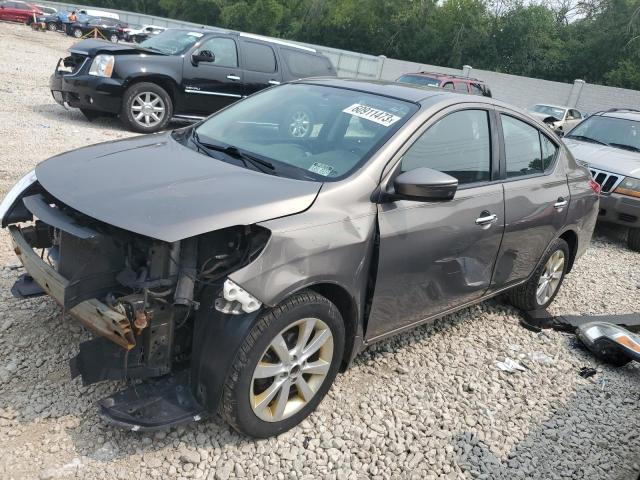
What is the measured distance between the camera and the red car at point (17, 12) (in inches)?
1553

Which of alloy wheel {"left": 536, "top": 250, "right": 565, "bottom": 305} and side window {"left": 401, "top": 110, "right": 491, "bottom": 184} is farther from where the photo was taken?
alloy wheel {"left": 536, "top": 250, "right": 565, "bottom": 305}

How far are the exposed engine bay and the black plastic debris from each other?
2.72 metres

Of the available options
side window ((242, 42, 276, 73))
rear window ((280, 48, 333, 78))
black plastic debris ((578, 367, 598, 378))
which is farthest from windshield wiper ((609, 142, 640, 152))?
side window ((242, 42, 276, 73))

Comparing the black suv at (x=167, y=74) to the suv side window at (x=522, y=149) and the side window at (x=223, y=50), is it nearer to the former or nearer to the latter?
the side window at (x=223, y=50)

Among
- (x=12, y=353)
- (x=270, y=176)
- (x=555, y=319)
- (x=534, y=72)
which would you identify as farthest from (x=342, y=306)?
(x=534, y=72)

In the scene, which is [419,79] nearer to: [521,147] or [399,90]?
[521,147]

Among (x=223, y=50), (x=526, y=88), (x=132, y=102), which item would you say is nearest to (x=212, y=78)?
(x=223, y=50)

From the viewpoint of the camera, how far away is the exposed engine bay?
8.05ft

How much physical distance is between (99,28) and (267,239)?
141 feet

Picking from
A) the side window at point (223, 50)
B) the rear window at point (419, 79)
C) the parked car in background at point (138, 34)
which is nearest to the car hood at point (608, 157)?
the side window at point (223, 50)

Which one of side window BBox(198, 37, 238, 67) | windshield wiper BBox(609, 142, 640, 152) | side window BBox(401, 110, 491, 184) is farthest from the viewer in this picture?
side window BBox(198, 37, 238, 67)

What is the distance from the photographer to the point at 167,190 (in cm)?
265

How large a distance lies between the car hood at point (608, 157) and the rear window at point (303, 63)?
492 cm

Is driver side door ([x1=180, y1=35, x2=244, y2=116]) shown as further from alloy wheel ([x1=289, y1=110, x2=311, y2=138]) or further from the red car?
the red car
